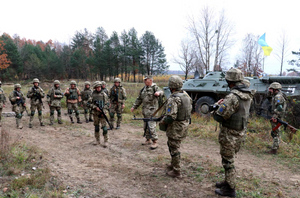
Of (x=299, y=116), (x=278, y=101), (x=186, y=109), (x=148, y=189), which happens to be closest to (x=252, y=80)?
(x=299, y=116)

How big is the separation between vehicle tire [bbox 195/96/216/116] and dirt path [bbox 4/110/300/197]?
11.0ft

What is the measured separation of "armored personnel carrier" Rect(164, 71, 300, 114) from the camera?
335 inches

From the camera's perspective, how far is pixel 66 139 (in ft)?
21.5

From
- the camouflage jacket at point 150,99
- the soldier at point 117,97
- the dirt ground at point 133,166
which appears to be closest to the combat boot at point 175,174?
the dirt ground at point 133,166

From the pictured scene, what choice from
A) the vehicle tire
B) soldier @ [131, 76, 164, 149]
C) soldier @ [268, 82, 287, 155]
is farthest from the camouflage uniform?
the vehicle tire

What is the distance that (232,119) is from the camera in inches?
125

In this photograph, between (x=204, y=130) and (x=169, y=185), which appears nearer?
(x=169, y=185)

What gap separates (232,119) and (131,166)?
2.43m

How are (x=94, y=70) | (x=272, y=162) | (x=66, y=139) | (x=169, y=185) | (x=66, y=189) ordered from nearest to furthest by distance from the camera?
(x=66, y=189) < (x=169, y=185) < (x=272, y=162) < (x=66, y=139) < (x=94, y=70)

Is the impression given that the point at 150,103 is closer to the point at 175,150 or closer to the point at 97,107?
the point at 97,107

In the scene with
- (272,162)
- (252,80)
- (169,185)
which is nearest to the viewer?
(169,185)

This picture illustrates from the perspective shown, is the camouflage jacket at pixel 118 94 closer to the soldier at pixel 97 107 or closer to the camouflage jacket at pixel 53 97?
the soldier at pixel 97 107

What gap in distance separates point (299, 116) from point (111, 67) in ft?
108

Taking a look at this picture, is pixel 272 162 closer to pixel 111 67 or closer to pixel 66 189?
pixel 66 189
